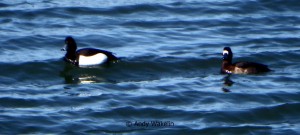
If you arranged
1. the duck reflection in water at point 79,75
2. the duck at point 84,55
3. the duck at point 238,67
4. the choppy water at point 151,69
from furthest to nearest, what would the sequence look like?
the duck at point 84,55, the duck at point 238,67, the duck reflection in water at point 79,75, the choppy water at point 151,69

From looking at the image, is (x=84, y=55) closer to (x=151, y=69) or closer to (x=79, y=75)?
(x=79, y=75)

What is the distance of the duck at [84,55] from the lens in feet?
63.7

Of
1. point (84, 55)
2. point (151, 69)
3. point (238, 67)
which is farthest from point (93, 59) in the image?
point (238, 67)

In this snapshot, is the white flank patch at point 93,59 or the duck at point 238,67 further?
the white flank patch at point 93,59

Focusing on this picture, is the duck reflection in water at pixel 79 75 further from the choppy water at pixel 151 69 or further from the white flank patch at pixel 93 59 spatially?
the white flank patch at pixel 93 59

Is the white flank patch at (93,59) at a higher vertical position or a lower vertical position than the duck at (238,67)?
higher

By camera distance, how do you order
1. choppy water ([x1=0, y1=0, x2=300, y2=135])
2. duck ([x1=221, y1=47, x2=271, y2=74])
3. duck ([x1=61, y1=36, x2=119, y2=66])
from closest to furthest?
1. choppy water ([x1=0, y1=0, x2=300, y2=135])
2. duck ([x1=221, y1=47, x2=271, y2=74])
3. duck ([x1=61, y1=36, x2=119, y2=66])

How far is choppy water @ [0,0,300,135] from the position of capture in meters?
15.5

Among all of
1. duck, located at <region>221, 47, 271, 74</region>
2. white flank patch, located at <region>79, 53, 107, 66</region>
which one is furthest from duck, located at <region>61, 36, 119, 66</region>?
duck, located at <region>221, 47, 271, 74</region>

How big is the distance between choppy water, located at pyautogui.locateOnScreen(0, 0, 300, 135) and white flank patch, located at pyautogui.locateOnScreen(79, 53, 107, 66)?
0.17 metres

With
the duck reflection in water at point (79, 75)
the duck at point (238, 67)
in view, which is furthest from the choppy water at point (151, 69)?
→ the duck at point (238, 67)

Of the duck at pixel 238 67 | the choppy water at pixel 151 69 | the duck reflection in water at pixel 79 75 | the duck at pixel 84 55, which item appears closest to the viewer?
the choppy water at pixel 151 69

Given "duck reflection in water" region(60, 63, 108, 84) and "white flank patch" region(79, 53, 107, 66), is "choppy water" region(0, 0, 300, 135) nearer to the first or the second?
"duck reflection in water" region(60, 63, 108, 84)

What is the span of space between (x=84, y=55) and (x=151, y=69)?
147 cm
